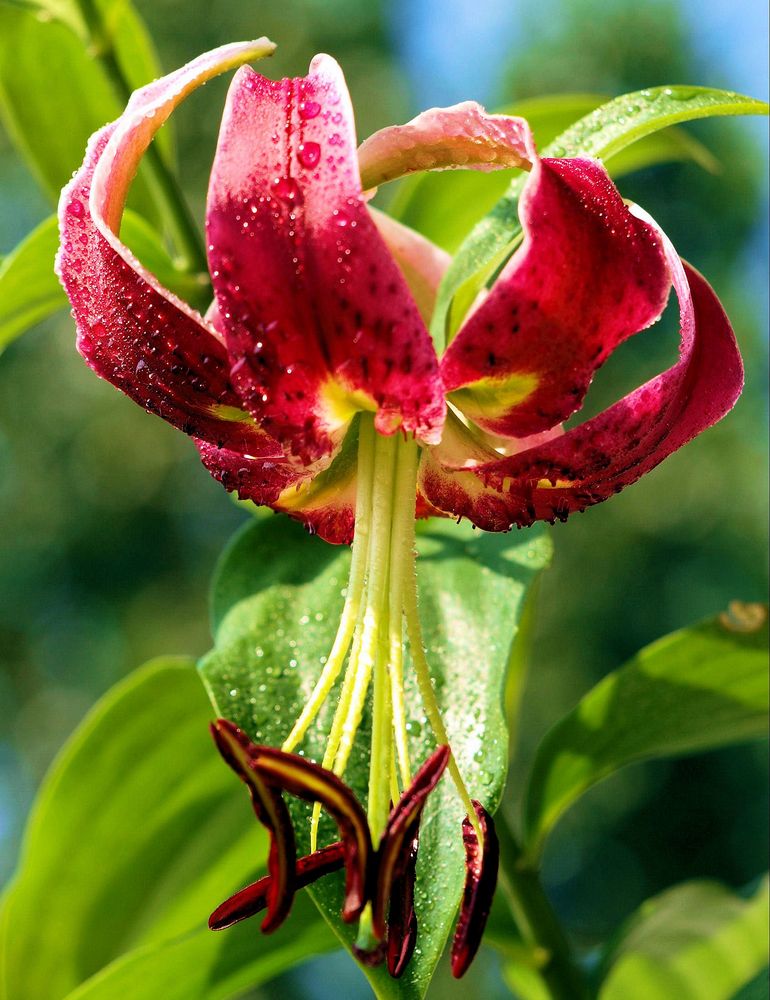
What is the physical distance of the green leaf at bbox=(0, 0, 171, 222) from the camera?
0.88m

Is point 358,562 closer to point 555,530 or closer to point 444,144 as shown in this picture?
point 444,144

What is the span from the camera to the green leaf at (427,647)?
53cm

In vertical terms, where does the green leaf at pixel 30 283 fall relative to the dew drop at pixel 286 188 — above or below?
below

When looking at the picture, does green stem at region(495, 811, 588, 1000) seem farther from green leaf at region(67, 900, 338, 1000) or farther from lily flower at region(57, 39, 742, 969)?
lily flower at region(57, 39, 742, 969)

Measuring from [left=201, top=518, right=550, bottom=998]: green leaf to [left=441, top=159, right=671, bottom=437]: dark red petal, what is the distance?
0.16 m

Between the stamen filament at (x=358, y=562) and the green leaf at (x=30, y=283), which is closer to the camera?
the stamen filament at (x=358, y=562)

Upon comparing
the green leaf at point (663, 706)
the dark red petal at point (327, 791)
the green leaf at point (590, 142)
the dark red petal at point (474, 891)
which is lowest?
the green leaf at point (663, 706)

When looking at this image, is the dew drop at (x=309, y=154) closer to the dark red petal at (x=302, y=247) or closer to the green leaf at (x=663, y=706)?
the dark red petal at (x=302, y=247)

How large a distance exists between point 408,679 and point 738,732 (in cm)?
32

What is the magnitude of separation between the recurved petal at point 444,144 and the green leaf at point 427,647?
236mm

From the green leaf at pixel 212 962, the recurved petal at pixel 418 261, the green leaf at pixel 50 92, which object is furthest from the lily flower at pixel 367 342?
the green leaf at pixel 50 92

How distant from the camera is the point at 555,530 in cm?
656

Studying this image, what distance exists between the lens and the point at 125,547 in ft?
24.5

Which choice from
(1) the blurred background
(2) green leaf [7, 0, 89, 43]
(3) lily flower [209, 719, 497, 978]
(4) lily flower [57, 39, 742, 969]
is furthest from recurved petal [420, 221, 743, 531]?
(1) the blurred background
